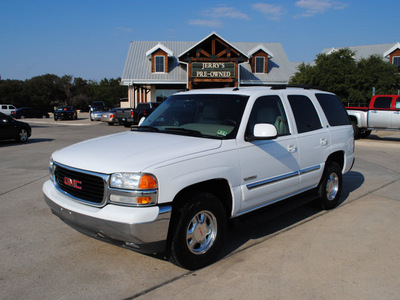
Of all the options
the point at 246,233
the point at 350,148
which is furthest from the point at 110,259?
the point at 350,148

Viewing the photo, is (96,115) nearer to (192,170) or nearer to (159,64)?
(159,64)

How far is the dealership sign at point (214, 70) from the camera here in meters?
28.5

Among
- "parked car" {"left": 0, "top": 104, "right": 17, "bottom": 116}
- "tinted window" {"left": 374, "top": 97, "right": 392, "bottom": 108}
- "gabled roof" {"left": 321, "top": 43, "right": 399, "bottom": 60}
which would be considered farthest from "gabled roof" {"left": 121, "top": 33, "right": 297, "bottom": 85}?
"parked car" {"left": 0, "top": 104, "right": 17, "bottom": 116}

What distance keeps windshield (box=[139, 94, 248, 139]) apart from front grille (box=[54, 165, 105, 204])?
1.23m

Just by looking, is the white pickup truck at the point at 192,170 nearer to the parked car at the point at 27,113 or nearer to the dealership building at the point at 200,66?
the dealership building at the point at 200,66

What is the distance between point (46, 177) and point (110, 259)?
4.85 metres

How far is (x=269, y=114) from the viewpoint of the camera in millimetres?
4703

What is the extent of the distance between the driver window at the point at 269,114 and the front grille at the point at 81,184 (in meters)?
1.78

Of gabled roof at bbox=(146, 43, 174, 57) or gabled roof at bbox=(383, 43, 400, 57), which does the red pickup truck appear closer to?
gabled roof at bbox=(146, 43, 174, 57)

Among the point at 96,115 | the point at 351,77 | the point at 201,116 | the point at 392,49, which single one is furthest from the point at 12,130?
the point at 392,49

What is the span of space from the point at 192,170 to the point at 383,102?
50.3 ft

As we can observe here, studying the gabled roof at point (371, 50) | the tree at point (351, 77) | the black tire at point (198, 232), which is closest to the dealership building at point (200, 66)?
the tree at point (351, 77)

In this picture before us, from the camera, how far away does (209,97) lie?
4777mm

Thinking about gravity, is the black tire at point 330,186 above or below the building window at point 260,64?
below
